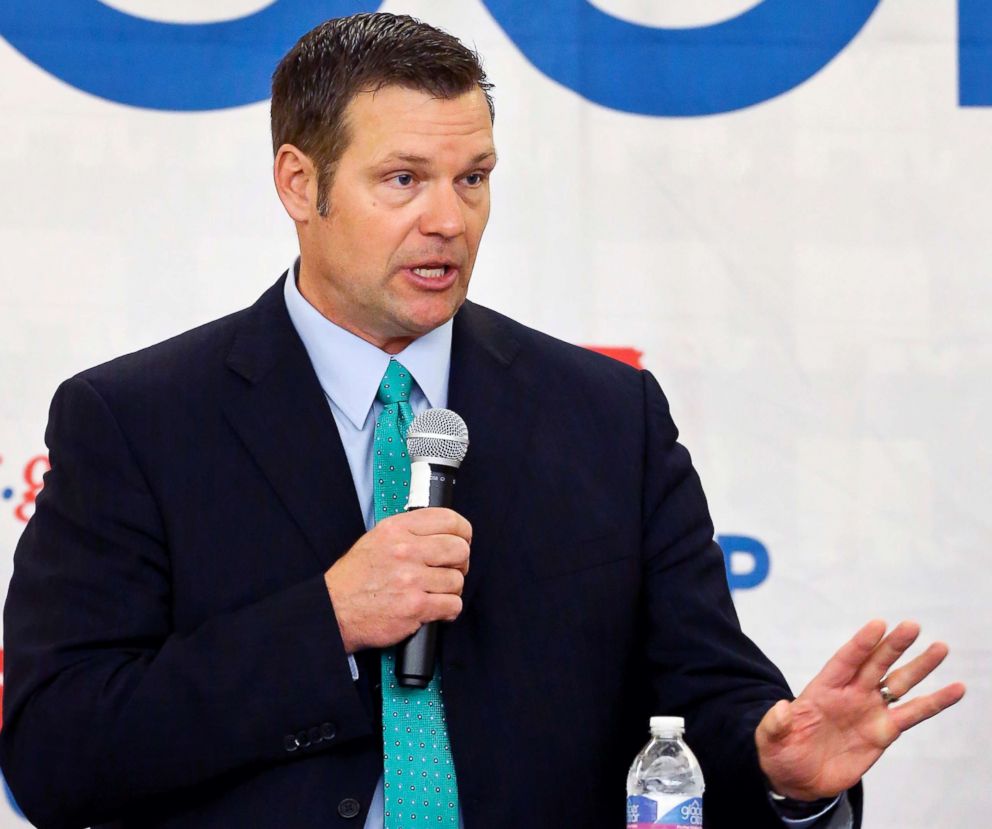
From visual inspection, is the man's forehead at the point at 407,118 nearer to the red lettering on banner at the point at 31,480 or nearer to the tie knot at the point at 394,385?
the tie knot at the point at 394,385

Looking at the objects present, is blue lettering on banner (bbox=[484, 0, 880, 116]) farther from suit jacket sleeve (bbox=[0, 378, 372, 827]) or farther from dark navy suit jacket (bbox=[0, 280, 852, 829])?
suit jacket sleeve (bbox=[0, 378, 372, 827])

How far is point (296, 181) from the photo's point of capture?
6.76 ft

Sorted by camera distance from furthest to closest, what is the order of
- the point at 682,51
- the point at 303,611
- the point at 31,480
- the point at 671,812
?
the point at 682,51
the point at 31,480
the point at 303,611
the point at 671,812

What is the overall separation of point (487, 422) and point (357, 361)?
0.20m

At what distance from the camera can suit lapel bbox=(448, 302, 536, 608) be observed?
190 centimetres

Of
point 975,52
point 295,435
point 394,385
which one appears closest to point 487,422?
point 394,385

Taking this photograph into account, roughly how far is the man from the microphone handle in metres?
0.02

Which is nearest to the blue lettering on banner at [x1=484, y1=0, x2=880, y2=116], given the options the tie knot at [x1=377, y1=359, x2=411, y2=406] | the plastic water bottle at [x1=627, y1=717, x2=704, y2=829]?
the tie knot at [x1=377, y1=359, x2=411, y2=406]

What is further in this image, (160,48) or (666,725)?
(160,48)

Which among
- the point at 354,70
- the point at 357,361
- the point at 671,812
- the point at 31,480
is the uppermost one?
the point at 354,70

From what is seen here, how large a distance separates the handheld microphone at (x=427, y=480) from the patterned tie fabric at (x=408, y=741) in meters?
0.12

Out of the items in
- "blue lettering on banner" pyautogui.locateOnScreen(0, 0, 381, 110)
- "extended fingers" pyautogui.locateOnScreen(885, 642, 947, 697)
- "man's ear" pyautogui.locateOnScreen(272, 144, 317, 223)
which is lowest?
"extended fingers" pyautogui.locateOnScreen(885, 642, 947, 697)

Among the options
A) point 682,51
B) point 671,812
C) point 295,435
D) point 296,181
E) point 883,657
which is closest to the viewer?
point 671,812

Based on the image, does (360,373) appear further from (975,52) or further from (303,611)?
(975,52)
